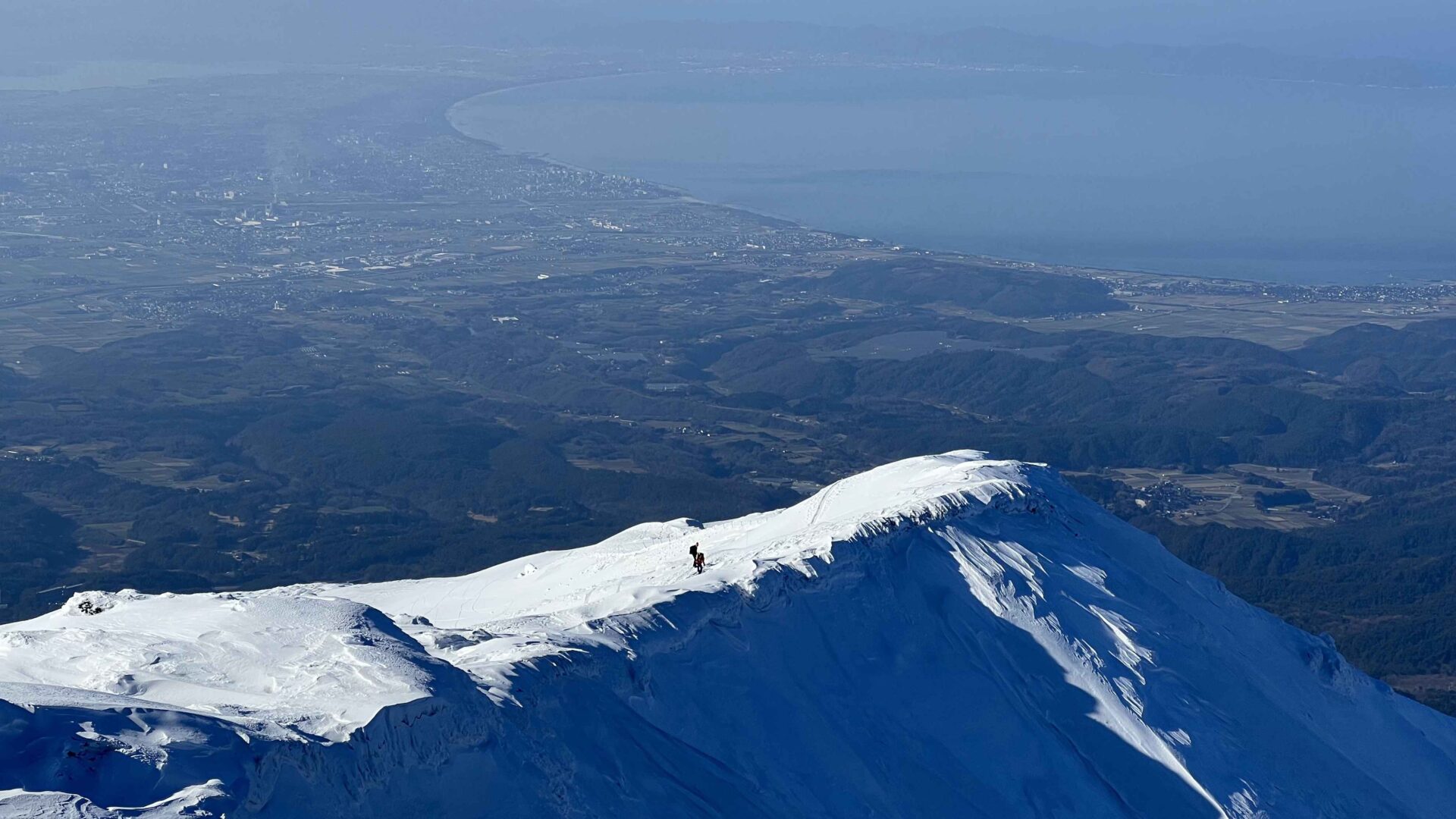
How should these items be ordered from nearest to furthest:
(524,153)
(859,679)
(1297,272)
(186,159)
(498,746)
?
(498,746) < (859,679) < (1297,272) < (186,159) < (524,153)

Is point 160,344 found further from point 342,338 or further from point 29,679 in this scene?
point 29,679

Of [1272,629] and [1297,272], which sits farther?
[1297,272]

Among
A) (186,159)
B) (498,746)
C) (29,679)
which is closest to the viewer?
(498,746)

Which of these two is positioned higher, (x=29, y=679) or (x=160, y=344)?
(x=29, y=679)

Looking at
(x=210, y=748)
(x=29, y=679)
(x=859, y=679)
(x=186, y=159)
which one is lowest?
(x=186, y=159)

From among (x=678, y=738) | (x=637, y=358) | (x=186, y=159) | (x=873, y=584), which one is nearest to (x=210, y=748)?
(x=678, y=738)

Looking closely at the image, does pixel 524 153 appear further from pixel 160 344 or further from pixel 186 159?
pixel 160 344

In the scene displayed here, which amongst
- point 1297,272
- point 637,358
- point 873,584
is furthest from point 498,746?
point 1297,272
